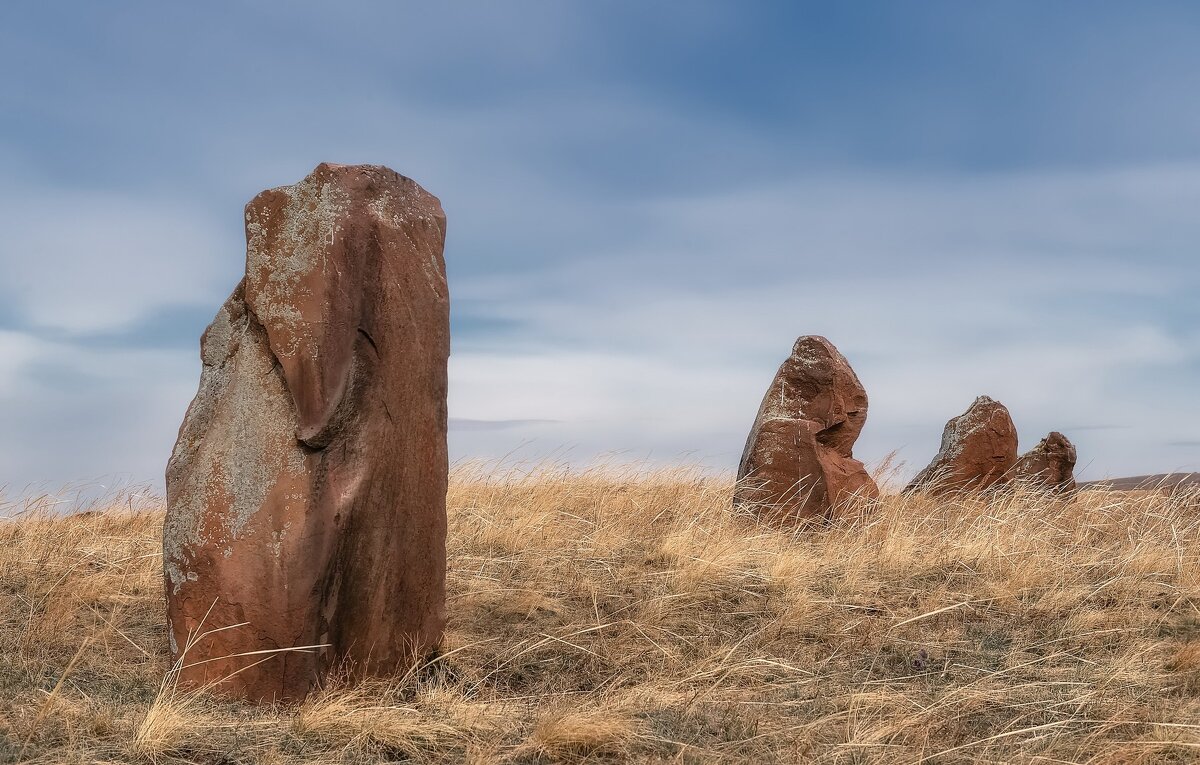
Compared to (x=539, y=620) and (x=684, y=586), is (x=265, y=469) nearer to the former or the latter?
(x=539, y=620)

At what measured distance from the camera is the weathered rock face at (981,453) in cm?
1084

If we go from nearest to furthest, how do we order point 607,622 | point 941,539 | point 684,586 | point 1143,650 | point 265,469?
1. point 265,469
2. point 1143,650
3. point 607,622
4. point 684,586
5. point 941,539

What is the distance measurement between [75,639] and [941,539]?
563 centimetres

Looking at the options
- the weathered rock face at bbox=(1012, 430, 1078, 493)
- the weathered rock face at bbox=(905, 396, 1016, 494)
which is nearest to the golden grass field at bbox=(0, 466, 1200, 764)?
the weathered rock face at bbox=(905, 396, 1016, 494)

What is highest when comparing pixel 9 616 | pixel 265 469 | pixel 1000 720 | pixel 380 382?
pixel 380 382

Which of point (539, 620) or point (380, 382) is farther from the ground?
point (380, 382)

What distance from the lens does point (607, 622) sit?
5754 mm

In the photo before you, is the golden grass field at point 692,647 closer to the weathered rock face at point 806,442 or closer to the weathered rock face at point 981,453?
the weathered rock face at point 806,442

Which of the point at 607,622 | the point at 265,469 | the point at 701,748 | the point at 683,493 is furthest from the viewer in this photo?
the point at 683,493

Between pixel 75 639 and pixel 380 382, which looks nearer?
pixel 380 382

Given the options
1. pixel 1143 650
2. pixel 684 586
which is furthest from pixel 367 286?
pixel 1143 650

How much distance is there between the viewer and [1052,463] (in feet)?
37.0

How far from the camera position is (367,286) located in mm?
4559

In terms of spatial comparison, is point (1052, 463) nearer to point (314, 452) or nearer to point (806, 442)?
point (806, 442)
